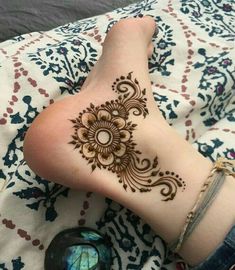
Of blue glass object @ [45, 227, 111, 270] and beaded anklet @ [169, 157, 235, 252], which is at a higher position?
beaded anklet @ [169, 157, 235, 252]

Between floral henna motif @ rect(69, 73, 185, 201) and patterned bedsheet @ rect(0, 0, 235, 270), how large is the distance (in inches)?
2.8

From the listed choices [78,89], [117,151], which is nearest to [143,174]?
[117,151]

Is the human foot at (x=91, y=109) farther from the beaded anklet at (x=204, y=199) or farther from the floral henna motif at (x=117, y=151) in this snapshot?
the beaded anklet at (x=204, y=199)

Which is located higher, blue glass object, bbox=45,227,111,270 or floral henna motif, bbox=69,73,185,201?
floral henna motif, bbox=69,73,185,201

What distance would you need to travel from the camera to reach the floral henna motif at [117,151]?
27.2 inches

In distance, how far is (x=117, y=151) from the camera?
704 mm

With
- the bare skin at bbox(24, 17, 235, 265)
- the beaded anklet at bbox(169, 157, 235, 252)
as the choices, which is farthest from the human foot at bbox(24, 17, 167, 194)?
the beaded anklet at bbox(169, 157, 235, 252)

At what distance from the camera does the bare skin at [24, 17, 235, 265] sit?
0.66 meters

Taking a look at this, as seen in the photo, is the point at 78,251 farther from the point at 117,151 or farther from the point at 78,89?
the point at 78,89

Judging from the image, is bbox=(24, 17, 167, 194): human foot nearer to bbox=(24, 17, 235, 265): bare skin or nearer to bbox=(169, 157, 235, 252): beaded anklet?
bbox=(24, 17, 235, 265): bare skin

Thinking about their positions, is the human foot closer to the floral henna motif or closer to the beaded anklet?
the floral henna motif

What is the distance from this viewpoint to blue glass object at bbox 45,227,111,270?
2.20 feet

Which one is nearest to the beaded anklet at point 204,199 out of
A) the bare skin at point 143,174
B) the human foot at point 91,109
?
the bare skin at point 143,174

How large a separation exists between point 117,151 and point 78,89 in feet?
0.66
